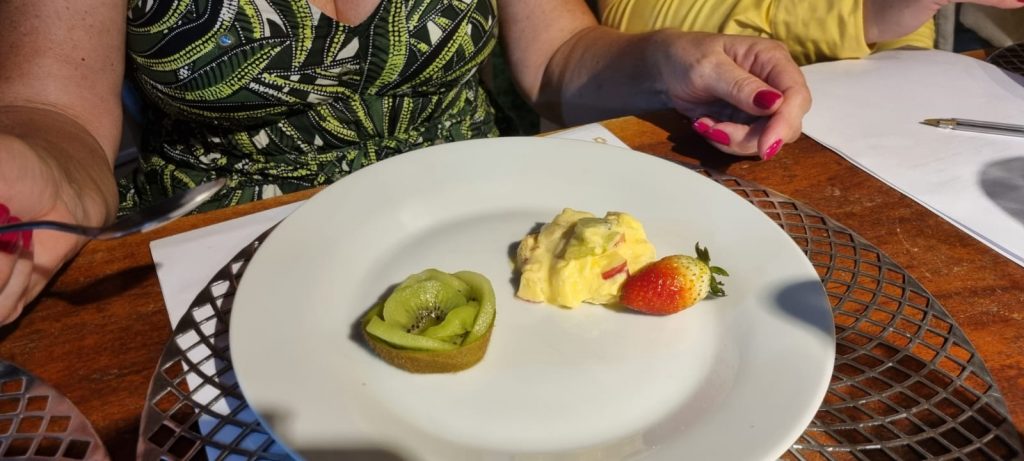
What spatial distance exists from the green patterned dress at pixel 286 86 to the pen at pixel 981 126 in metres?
0.73

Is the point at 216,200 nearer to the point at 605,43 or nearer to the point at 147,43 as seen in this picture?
the point at 147,43

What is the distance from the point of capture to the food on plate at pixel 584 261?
70cm

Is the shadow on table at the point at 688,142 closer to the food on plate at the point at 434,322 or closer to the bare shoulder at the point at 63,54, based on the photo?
the food on plate at the point at 434,322

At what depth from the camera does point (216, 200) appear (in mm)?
1089

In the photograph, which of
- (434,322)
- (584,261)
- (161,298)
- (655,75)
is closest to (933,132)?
(655,75)

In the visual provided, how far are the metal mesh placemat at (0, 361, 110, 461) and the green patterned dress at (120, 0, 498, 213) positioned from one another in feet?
1.62

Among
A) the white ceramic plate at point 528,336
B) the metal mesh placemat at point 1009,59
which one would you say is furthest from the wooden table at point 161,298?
the metal mesh placemat at point 1009,59

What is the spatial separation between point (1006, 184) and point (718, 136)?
0.38m

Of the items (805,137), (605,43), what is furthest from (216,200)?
(805,137)

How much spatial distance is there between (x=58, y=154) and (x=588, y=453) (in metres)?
0.73

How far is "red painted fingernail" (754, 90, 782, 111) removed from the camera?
906 mm

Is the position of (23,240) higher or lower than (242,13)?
lower

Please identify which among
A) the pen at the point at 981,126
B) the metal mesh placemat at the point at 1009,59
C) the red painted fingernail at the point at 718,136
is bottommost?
the metal mesh placemat at the point at 1009,59

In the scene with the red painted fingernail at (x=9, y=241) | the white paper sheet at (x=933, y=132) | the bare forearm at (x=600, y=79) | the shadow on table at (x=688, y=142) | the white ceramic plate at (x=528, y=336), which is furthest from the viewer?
the bare forearm at (x=600, y=79)
